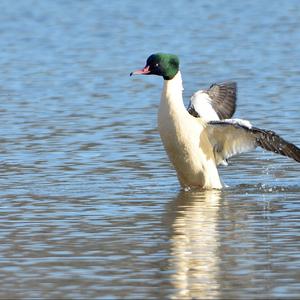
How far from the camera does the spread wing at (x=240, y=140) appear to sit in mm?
13929

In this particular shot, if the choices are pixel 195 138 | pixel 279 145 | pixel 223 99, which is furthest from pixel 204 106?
pixel 279 145

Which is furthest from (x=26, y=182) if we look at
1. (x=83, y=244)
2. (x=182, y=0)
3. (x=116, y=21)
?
(x=182, y=0)

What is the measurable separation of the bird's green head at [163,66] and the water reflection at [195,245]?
4.03ft

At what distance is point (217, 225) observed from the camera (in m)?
12.0

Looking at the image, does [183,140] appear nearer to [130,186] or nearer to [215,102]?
[130,186]

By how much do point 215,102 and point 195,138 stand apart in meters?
1.55

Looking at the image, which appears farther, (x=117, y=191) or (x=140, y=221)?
(x=117, y=191)

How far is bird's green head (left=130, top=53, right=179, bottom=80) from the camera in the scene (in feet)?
47.1

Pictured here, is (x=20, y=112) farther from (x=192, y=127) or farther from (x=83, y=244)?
(x=83, y=244)

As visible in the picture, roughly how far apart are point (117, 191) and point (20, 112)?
605 cm

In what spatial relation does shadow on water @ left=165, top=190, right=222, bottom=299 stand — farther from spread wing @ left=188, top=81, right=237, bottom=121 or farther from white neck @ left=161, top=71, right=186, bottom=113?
spread wing @ left=188, top=81, right=237, bottom=121

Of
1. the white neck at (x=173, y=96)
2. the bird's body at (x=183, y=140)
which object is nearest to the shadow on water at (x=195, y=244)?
the bird's body at (x=183, y=140)

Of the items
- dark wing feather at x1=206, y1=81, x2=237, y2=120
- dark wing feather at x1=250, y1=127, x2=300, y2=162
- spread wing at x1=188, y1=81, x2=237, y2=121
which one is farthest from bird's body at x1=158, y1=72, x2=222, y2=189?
dark wing feather at x1=206, y1=81, x2=237, y2=120

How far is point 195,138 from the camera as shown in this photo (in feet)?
46.8
